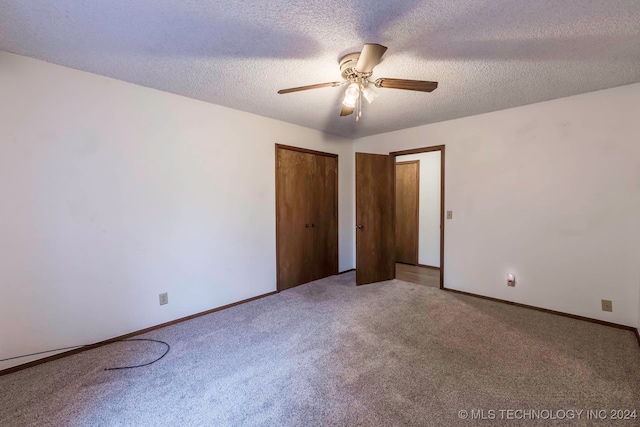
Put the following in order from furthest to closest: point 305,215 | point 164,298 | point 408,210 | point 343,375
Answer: point 408,210 → point 305,215 → point 164,298 → point 343,375

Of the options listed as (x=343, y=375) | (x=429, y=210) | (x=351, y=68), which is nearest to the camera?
(x=343, y=375)

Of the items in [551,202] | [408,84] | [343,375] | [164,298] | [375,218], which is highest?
[408,84]

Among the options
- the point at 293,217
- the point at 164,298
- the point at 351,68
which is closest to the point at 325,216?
the point at 293,217

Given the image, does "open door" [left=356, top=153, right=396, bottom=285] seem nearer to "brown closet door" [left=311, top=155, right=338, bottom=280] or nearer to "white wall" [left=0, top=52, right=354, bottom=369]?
"brown closet door" [left=311, top=155, right=338, bottom=280]

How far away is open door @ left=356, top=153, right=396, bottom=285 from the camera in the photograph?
4.08 meters

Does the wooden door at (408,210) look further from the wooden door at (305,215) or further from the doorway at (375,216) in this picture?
the wooden door at (305,215)

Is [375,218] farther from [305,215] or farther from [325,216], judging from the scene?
[305,215]

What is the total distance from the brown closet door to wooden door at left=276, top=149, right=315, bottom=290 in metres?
0.11

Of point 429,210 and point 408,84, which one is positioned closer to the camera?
point 408,84

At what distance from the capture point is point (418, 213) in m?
5.44

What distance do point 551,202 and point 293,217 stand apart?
311 centimetres

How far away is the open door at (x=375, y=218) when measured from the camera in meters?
4.08

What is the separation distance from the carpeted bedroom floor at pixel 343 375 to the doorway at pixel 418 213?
90.3 inches

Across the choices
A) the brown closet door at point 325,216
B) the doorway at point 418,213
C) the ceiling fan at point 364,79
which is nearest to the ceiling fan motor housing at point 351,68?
the ceiling fan at point 364,79
